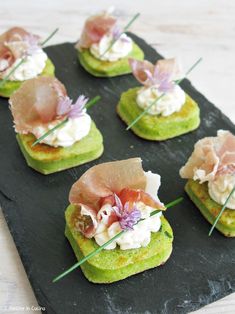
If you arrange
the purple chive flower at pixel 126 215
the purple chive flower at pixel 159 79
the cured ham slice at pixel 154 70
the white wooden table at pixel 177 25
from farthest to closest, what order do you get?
1. the white wooden table at pixel 177 25
2. the cured ham slice at pixel 154 70
3. the purple chive flower at pixel 159 79
4. the purple chive flower at pixel 126 215

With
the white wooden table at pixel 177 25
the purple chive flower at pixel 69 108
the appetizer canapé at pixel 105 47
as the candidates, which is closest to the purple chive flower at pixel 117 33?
the appetizer canapé at pixel 105 47

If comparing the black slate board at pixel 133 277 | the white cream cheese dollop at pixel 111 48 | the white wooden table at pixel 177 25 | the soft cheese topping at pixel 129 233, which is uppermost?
the white cream cheese dollop at pixel 111 48

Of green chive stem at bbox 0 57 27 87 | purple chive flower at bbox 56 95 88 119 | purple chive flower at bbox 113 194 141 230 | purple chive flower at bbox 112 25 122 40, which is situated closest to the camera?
purple chive flower at bbox 113 194 141 230

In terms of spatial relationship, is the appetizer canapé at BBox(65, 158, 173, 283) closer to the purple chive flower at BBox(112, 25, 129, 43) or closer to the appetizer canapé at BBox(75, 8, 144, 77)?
the appetizer canapé at BBox(75, 8, 144, 77)

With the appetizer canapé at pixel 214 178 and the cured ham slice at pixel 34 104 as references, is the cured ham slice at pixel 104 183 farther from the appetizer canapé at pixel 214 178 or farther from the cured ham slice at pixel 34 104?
the cured ham slice at pixel 34 104

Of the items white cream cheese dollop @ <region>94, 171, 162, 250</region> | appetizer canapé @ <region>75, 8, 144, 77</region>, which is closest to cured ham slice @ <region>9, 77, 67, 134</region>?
appetizer canapé @ <region>75, 8, 144, 77</region>

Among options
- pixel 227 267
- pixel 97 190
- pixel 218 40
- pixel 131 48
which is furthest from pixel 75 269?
pixel 218 40
